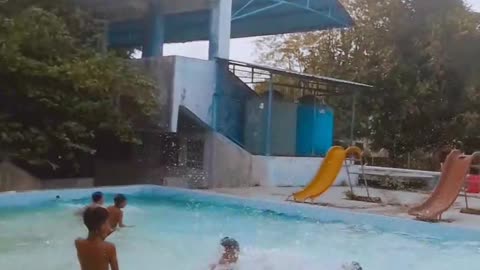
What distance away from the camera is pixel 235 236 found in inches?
353

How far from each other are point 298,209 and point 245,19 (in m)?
9.58

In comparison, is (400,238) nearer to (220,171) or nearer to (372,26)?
(220,171)

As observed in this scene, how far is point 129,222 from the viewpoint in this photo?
9734mm

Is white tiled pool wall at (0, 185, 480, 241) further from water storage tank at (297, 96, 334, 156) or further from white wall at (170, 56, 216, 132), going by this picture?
water storage tank at (297, 96, 334, 156)

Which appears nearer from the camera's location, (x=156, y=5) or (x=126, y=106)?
(x=126, y=106)

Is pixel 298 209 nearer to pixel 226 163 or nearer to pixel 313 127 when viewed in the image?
pixel 226 163

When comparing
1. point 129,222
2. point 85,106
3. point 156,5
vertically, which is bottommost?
point 129,222

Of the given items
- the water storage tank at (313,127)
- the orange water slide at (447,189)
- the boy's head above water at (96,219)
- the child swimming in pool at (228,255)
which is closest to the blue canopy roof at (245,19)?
the water storage tank at (313,127)

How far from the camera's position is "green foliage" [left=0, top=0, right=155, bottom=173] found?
1229 centimetres

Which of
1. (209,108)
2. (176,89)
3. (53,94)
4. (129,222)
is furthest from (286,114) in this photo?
(129,222)

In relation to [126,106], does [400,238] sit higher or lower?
lower

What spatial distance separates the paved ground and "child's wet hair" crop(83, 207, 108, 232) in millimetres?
6938

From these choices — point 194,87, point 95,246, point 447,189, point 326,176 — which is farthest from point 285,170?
point 95,246

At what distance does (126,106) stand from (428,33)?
37.9 ft
